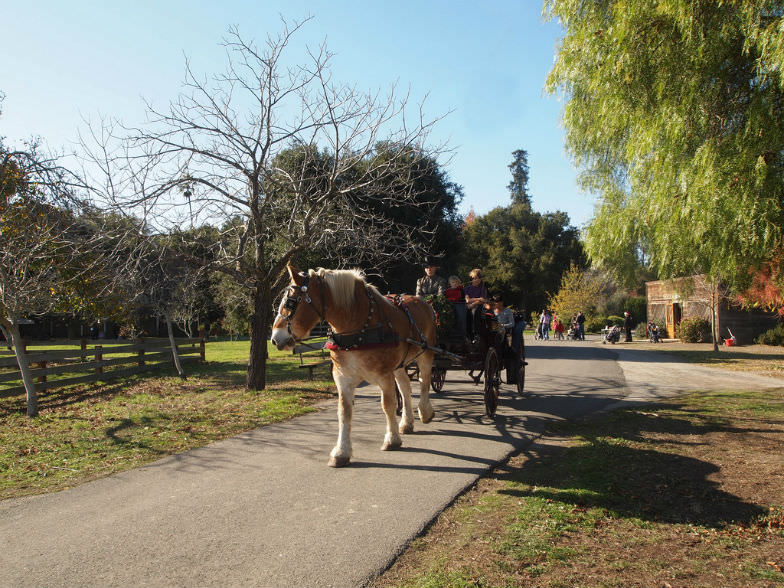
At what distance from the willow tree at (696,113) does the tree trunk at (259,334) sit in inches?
294

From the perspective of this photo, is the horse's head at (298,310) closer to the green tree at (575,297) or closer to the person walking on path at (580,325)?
the person walking on path at (580,325)

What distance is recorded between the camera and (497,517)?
4133mm

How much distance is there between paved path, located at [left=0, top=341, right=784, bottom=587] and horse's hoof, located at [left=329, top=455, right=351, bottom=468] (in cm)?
8

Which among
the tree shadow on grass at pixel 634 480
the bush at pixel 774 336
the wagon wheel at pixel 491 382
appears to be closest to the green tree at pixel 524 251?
the bush at pixel 774 336

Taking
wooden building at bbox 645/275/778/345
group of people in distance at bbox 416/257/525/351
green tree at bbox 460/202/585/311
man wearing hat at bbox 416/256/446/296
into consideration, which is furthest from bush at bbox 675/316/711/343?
man wearing hat at bbox 416/256/446/296

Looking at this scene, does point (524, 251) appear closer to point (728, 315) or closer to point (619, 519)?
point (728, 315)

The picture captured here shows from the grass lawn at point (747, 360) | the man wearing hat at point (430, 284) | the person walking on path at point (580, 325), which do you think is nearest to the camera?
the man wearing hat at point (430, 284)

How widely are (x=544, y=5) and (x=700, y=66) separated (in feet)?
13.1

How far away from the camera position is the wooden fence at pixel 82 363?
1137 centimetres

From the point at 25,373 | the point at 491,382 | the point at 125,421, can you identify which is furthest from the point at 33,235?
the point at 491,382

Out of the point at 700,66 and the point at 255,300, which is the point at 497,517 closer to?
the point at 700,66

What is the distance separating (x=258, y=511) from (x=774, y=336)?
92.5ft

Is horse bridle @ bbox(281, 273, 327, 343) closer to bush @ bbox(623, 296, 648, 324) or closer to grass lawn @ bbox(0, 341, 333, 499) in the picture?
grass lawn @ bbox(0, 341, 333, 499)

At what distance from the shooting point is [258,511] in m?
4.23
